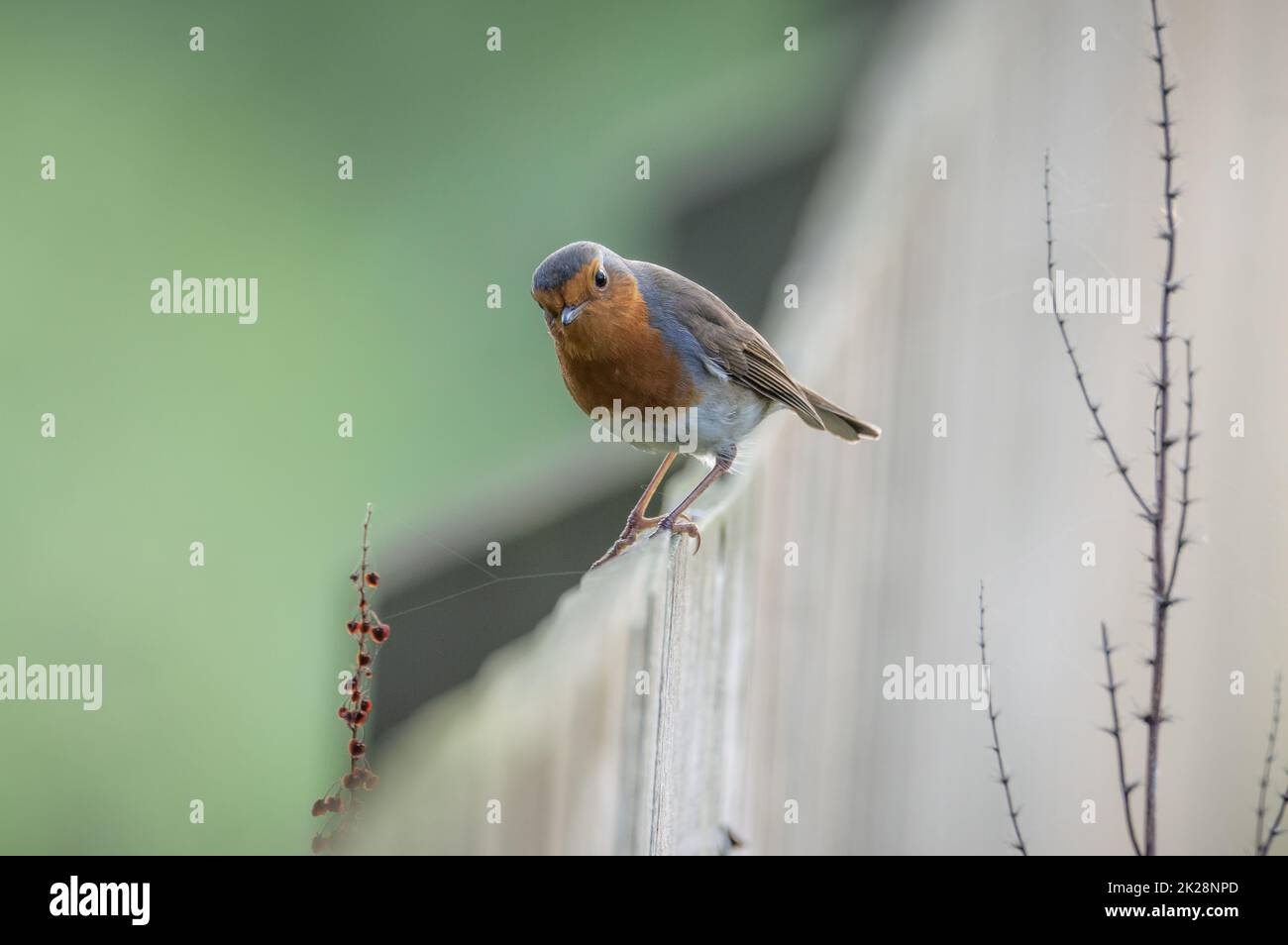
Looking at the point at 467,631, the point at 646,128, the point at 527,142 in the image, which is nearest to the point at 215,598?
the point at 467,631

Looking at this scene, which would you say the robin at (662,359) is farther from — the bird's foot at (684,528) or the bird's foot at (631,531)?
the bird's foot at (684,528)

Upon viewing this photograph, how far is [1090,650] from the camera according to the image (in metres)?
3.47

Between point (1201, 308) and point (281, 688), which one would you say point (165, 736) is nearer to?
point (281, 688)

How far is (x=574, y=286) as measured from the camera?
271 cm

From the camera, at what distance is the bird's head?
106 inches

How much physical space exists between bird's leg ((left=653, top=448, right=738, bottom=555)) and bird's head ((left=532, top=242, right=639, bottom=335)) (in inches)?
16.1

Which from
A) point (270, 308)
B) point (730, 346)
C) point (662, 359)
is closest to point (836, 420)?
point (730, 346)

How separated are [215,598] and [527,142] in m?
2.13

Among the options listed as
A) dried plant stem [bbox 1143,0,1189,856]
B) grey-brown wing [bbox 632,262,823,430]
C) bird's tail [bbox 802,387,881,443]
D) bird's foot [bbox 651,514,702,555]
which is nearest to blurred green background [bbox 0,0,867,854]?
grey-brown wing [bbox 632,262,823,430]

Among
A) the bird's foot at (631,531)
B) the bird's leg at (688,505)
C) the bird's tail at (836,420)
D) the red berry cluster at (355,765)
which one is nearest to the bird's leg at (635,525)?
the bird's foot at (631,531)

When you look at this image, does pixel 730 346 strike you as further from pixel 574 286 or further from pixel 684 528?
pixel 684 528

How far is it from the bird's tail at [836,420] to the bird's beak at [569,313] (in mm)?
716

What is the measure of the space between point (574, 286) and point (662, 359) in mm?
321

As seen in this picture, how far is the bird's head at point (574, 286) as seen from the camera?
2689 millimetres
